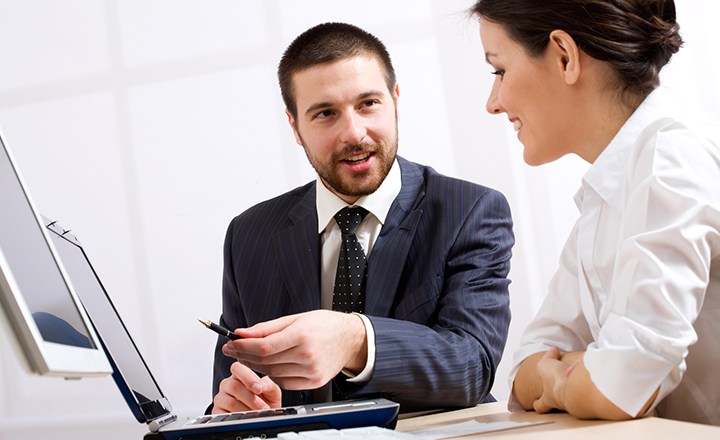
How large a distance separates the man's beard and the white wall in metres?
0.95

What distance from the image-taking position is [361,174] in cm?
164

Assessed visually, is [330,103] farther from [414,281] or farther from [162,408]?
[162,408]

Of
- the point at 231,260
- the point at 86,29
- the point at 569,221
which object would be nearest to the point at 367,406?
the point at 231,260

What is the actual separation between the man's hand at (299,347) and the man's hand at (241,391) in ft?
0.76

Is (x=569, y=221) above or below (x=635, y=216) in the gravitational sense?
below

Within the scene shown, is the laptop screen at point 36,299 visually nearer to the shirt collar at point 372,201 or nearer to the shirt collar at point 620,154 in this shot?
the shirt collar at point 620,154

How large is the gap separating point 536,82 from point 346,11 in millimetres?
1913

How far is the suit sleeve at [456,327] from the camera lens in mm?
1115

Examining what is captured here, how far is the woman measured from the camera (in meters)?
0.68

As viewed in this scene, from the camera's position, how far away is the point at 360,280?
148cm

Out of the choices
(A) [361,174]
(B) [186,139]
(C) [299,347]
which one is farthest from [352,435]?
(B) [186,139]

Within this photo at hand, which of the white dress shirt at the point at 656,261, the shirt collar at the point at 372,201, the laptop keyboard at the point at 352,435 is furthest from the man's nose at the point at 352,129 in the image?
the laptop keyboard at the point at 352,435

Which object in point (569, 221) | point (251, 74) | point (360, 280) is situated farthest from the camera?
point (251, 74)

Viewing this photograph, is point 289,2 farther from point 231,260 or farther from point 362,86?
point 231,260
